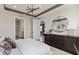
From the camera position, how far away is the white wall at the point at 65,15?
236 cm

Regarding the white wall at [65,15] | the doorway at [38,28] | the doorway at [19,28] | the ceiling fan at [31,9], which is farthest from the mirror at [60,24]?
the doorway at [19,28]

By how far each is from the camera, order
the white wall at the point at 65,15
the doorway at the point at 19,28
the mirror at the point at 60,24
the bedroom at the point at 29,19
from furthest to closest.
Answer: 1. the mirror at the point at 60,24
2. the white wall at the point at 65,15
3. the doorway at the point at 19,28
4. the bedroom at the point at 29,19

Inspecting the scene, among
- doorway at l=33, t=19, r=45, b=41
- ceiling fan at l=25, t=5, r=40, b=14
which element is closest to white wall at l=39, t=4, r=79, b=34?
doorway at l=33, t=19, r=45, b=41

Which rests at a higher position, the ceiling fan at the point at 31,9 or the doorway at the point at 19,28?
the ceiling fan at the point at 31,9

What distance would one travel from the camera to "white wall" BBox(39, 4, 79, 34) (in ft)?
7.75

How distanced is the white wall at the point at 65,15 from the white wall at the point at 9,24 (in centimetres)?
40

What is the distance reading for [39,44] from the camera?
224cm

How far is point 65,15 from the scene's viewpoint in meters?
2.75

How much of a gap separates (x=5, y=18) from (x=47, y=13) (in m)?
0.98

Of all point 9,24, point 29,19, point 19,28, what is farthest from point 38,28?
point 9,24

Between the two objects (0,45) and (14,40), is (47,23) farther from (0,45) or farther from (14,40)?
(0,45)

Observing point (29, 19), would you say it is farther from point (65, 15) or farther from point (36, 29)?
point (65, 15)

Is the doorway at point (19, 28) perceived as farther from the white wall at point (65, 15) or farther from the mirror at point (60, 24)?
the mirror at point (60, 24)

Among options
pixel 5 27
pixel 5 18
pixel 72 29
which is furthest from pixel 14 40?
pixel 72 29
